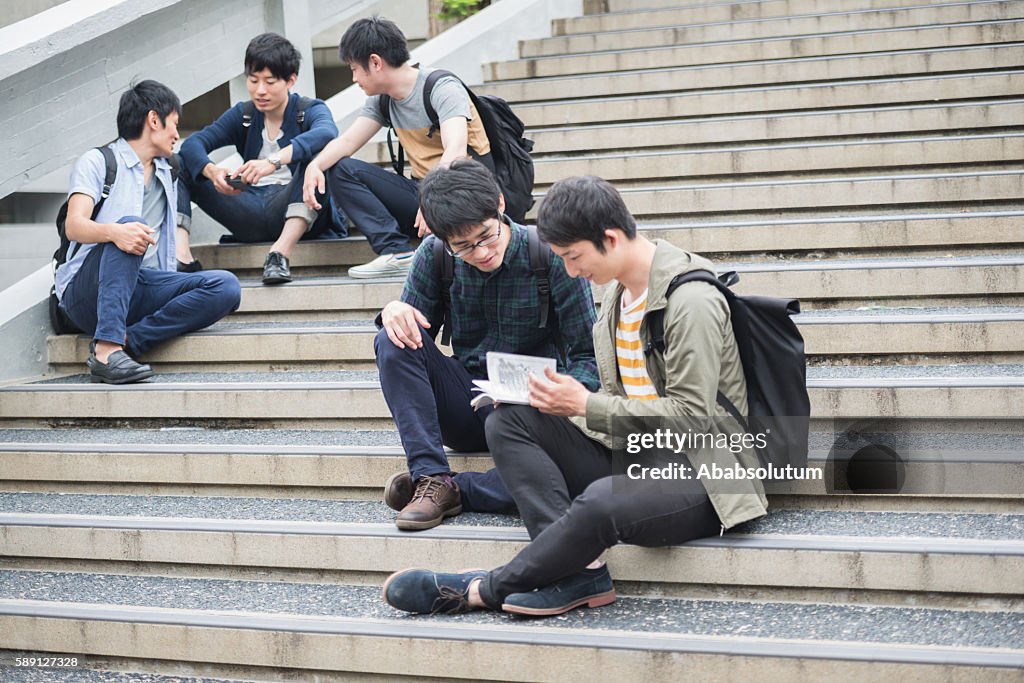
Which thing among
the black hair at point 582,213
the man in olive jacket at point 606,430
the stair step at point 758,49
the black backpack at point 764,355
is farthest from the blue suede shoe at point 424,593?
the stair step at point 758,49

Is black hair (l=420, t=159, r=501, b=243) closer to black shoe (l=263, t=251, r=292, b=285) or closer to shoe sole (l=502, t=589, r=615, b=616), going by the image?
shoe sole (l=502, t=589, r=615, b=616)

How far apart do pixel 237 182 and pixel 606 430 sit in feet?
10.3

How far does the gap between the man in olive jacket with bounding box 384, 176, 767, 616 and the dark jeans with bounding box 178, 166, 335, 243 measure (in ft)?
8.77

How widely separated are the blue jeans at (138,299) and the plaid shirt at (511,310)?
1555mm

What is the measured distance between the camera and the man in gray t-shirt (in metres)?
4.88

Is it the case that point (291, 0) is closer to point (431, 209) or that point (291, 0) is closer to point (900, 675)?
point (431, 209)

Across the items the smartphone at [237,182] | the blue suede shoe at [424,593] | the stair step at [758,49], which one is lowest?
the blue suede shoe at [424,593]

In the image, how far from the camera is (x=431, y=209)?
3.39m

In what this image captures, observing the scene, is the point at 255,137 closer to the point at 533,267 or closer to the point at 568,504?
the point at 533,267

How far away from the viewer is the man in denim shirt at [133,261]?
475 cm

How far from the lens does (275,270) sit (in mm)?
5320

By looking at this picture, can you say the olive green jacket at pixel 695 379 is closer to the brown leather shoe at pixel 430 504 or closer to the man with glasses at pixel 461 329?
the man with glasses at pixel 461 329

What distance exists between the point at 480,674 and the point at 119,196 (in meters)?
2.87

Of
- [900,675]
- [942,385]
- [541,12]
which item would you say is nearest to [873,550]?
[900,675]
